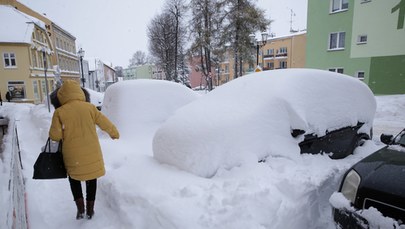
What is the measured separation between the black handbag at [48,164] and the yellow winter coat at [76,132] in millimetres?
63

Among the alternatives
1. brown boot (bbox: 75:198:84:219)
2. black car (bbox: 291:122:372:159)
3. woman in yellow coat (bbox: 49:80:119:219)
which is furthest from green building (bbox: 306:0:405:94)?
brown boot (bbox: 75:198:84:219)

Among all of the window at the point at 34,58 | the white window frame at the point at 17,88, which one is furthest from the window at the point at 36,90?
the window at the point at 34,58

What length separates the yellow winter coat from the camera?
9.16ft

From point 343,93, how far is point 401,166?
6.30 feet

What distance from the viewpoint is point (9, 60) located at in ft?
90.2

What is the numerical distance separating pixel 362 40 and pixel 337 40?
1.85 m

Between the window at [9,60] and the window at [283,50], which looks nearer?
the window at [9,60]

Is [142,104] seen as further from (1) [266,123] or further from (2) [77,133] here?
(1) [266,123]

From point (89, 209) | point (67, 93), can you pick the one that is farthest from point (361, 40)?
point (89, 209)

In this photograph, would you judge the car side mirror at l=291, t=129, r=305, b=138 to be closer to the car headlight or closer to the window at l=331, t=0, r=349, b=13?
the car headlight

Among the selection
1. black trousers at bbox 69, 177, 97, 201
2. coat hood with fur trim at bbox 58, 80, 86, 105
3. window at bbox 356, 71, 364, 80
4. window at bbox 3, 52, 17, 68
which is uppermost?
window at bbox 3, 52, 17, 68

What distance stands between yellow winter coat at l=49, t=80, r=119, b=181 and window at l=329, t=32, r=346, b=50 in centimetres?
2077

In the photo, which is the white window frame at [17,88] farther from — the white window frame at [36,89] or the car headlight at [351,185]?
the car headlight at [351,185]

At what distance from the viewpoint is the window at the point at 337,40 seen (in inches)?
762
